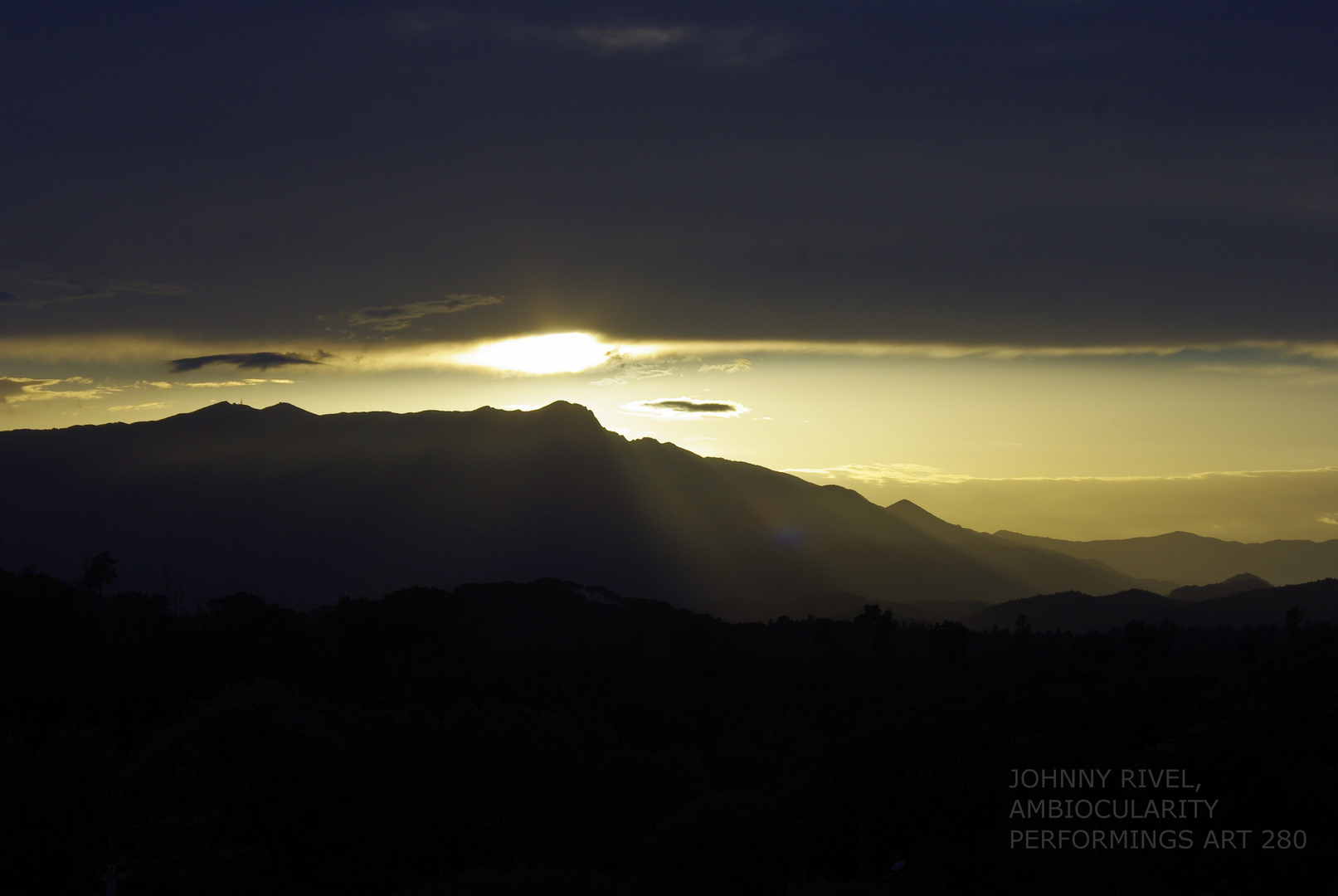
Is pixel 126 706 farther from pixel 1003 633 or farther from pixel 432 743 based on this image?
pixel 1003 633

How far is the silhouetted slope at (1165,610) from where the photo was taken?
147m

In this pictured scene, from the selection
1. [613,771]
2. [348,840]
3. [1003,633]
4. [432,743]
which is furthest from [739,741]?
[1003,633]

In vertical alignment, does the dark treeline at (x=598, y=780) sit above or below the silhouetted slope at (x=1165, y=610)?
above

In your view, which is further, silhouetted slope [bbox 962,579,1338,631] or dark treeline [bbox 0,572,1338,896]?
silhouetted slope [bbox 962,579,1338,631]

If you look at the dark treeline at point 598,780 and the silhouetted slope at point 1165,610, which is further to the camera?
the silhouetted slope at point 1165,610

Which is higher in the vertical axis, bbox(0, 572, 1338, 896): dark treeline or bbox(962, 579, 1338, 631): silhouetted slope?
bbox(0, 572, 1338, 896): dark treeline

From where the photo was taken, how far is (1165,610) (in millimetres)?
166625

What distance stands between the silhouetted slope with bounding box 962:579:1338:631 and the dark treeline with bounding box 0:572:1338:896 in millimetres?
102747

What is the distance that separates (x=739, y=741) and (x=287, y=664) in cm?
2491

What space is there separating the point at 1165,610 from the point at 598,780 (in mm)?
153816

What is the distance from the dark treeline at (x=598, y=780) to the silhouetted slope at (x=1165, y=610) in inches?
4045

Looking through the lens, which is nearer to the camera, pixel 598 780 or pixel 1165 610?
pixel 598 780

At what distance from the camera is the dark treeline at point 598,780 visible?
77.7 feet

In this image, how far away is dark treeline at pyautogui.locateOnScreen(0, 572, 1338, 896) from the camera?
23672 mm
